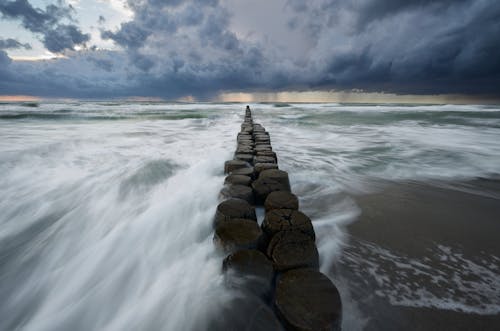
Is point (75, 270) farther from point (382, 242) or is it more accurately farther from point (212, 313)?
point (382, 242)

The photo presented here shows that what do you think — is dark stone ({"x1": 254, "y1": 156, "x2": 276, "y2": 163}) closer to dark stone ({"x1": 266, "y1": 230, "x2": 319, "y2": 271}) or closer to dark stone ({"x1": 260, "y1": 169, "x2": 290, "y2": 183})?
dark stone ({"x1": 260, "y1": 169, "x2": 290, "y2": 183})

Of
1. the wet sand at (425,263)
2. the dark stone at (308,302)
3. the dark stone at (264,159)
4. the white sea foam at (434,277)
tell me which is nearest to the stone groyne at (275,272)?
the dark stone at (308,302)

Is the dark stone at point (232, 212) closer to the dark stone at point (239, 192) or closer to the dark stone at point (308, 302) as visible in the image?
the dark stone at point (239, 192)

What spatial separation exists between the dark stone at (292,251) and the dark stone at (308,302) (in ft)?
0.30

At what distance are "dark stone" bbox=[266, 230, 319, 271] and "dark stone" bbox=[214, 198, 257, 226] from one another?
1.25 ft

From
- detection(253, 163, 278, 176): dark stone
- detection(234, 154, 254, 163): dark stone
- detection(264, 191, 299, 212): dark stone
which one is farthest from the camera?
detection(234, 154, 254, 163): dark stone

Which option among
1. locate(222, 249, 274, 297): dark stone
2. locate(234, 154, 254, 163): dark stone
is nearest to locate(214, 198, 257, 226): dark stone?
locate(222, 249, 274, 297): dark stone

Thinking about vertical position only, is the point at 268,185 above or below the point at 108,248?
above

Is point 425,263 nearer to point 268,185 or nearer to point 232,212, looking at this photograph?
point 268,185

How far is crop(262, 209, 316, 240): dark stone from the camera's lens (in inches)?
64.2

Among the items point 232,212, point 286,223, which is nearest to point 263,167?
point 232,212

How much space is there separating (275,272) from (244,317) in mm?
293

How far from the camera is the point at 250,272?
4.35 feet

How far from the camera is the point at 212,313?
1334mm
